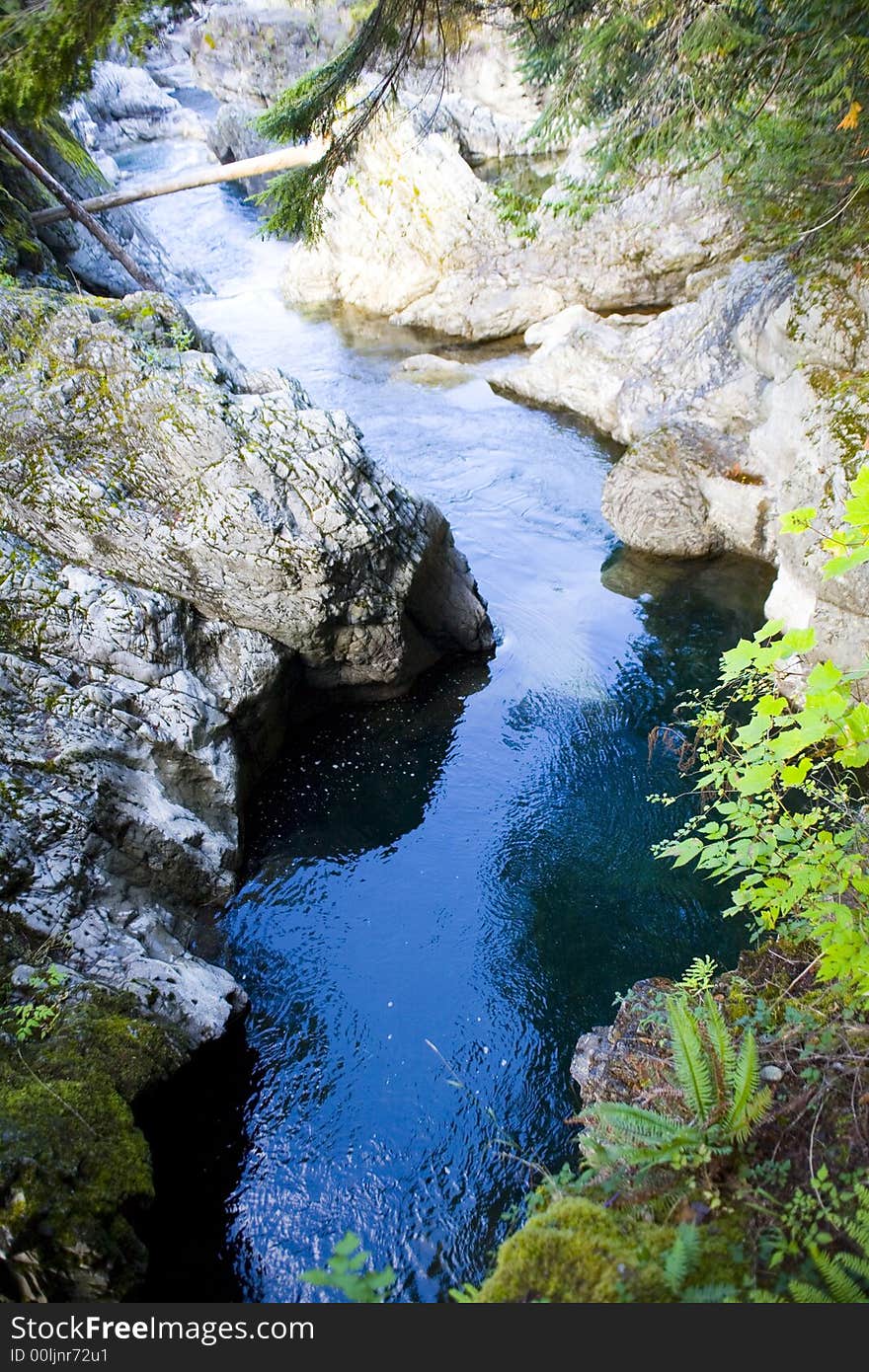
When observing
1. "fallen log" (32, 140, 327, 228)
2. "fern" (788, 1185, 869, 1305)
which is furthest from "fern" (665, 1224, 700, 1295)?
"fallen log" (32, 140, 327, 228)

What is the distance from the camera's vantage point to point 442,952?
773 cm

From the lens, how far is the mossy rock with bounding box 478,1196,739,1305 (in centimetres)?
281

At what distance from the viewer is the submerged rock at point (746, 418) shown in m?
9.88

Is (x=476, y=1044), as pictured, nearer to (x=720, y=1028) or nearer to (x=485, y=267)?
(x=720, y=1028)

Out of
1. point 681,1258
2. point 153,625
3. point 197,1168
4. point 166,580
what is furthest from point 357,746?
point 681,1258

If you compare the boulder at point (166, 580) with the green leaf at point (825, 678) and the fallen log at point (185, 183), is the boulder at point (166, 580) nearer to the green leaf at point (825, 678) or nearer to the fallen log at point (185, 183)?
the fallen log at point (185, 183)

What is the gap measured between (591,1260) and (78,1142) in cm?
359

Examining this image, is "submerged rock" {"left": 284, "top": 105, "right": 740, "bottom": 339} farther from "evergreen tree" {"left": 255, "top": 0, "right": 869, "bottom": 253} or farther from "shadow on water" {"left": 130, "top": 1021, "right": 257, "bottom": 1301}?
"shadow on water" {"left": 130, "top": 1021, "right": 257, "bottom": 1301}

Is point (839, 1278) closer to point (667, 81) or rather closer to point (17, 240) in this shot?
point (667, 81)

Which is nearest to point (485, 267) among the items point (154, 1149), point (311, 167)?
point (311, 167)

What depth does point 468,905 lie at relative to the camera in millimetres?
8203

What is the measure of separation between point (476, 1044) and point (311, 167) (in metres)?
8.72

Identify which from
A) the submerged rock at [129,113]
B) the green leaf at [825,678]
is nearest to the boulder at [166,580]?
the green leaf at [825,678]

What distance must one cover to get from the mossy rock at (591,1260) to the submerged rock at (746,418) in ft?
23.8
